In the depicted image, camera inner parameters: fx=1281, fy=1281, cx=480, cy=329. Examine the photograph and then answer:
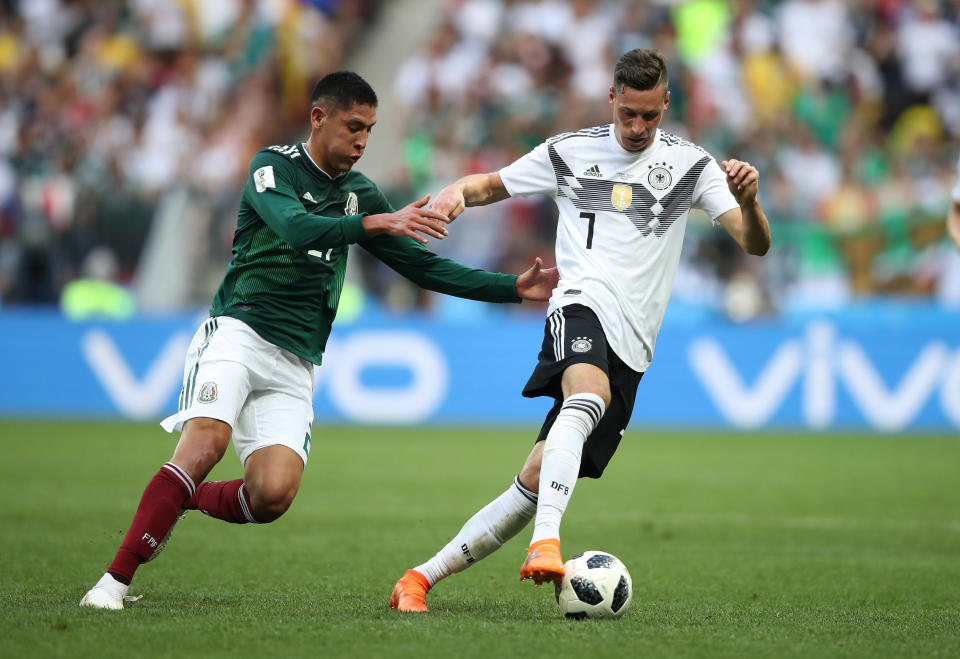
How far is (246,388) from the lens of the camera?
221 inches

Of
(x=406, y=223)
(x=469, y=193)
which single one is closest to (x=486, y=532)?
(x=406, y=223)

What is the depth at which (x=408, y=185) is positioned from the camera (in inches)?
632

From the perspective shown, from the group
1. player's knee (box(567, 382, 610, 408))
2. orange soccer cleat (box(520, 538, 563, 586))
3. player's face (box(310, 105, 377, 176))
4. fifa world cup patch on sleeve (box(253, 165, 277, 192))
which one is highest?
player's face (box(310, 105, 377, 176))

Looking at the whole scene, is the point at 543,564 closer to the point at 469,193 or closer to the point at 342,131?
the point at 469,193

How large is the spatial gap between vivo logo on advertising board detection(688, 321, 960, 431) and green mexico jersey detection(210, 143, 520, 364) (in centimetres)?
963

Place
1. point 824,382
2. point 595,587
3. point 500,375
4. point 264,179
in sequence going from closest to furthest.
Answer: point 595,587, point 264,179, point 824,382, point 500,375

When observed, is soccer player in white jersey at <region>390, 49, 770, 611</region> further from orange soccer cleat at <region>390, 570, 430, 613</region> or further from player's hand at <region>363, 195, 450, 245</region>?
player's hand at <region>363, 195, 450, 245</region>

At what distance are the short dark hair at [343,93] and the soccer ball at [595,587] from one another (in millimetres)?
2169

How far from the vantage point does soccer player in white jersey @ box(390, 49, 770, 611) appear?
527 centimetres

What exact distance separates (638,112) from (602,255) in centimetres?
63

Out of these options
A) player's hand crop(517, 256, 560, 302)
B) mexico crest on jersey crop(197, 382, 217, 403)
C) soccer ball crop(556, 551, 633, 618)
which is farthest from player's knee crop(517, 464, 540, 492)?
mexico crest on jersey crop(197, 382, 217, 403)

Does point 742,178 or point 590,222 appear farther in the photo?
point 590,222

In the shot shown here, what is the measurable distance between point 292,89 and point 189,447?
557 inches

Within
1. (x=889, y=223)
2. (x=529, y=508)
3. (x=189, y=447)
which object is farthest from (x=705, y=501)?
(x=889, y=223)
